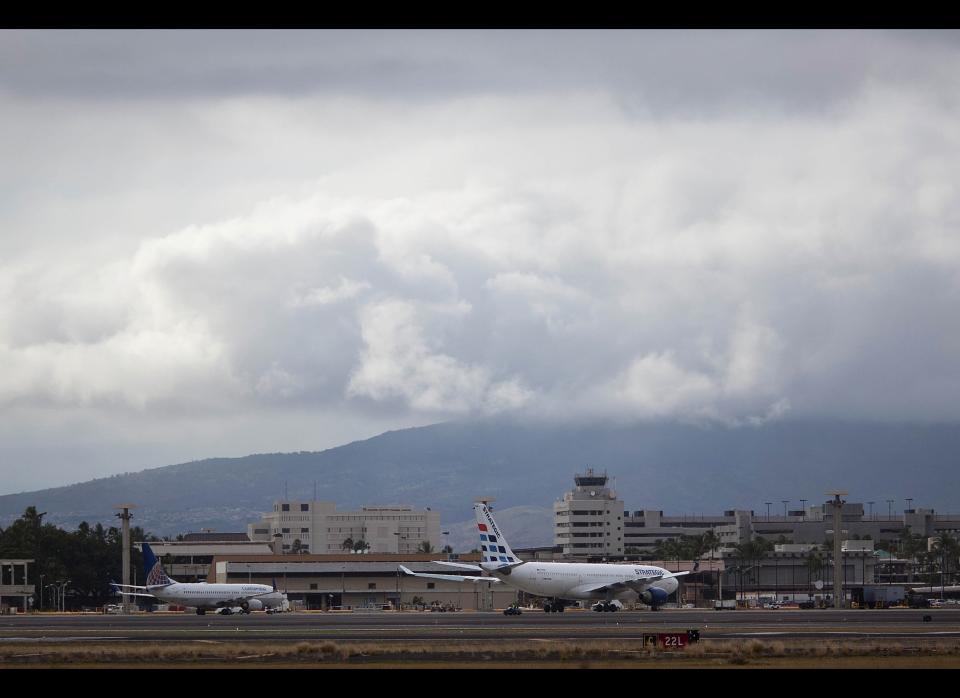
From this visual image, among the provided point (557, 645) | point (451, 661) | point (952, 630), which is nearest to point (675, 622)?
point (952, 630)

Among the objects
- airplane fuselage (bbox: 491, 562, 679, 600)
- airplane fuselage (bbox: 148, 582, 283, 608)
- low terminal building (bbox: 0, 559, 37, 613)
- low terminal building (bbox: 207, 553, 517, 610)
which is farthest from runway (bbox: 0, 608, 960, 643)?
low terminal building (bbox: 207, 553, 517, 610)

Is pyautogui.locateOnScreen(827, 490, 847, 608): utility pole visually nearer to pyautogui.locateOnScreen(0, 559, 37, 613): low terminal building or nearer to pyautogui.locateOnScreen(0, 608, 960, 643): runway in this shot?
pyautogui.locateOnScreen(0, 608, 960, 643): runway

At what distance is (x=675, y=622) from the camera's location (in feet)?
313

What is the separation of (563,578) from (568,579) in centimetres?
51

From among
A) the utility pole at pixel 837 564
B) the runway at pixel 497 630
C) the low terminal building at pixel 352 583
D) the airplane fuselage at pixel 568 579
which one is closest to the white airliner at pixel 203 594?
the airplane fuselage at pixel 568 579

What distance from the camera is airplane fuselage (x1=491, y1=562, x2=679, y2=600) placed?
12481 cm

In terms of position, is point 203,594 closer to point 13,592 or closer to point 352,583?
point 13,592

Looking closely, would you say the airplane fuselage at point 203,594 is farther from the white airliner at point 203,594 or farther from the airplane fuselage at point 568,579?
the airplane fuselage at point 568,579

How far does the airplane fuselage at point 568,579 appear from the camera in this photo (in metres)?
125

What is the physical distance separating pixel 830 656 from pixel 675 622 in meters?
39.4

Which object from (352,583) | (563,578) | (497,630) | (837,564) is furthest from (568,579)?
(352,583)
